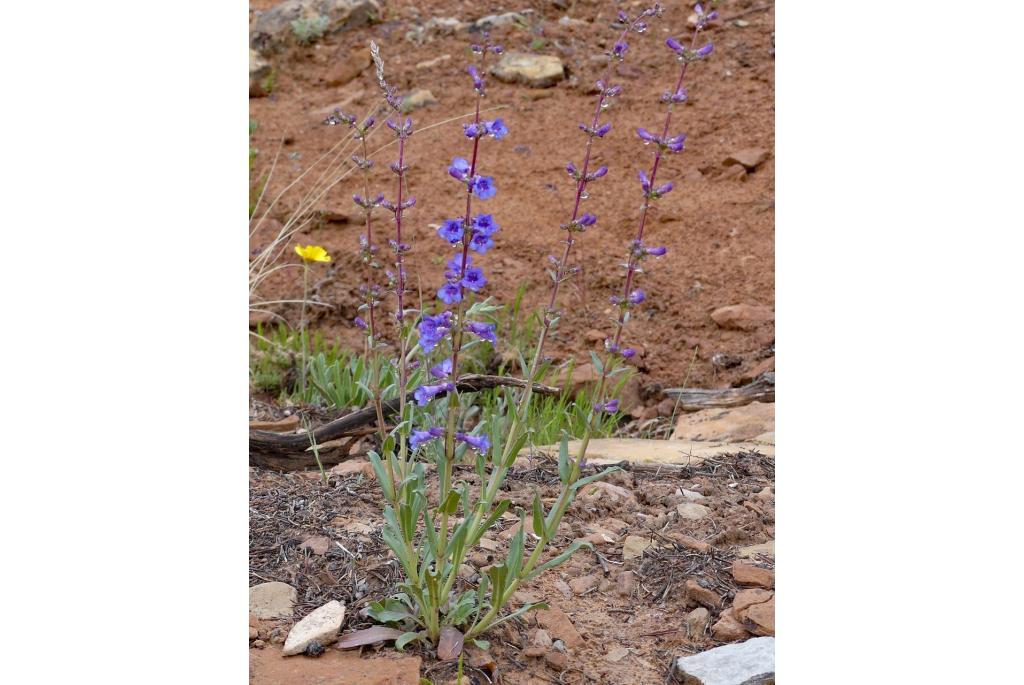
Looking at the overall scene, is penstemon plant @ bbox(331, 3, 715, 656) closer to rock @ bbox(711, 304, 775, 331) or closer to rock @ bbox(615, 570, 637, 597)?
rock @ bbox(615, 570, 637, 597)

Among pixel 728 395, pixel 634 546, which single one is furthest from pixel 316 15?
pixel 634 546

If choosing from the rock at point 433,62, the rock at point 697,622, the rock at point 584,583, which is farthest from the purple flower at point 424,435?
the rock at point 433,62

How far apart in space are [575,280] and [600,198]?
0.72 m

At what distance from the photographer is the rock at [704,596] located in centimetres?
270

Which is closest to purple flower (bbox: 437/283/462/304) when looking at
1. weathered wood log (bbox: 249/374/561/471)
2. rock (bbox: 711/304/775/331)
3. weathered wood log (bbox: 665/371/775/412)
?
weathered wood log (bbox: 249/374/561/471)

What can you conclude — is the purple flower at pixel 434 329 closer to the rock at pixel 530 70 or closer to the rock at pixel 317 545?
the rock at pixel 317 545

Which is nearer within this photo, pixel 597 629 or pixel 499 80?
pixel 597 629

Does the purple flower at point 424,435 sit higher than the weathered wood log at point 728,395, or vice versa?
Answer: the purple flower at point 424,435

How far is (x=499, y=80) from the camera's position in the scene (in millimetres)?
6715

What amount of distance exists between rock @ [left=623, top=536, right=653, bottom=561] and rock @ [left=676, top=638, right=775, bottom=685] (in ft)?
1.53

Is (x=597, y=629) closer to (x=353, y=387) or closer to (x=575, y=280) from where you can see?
(x=353, y=387)

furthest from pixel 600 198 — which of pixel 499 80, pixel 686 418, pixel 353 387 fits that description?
pixel 353 387

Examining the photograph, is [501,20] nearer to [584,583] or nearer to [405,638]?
[584,583]

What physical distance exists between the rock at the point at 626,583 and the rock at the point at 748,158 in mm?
3660
